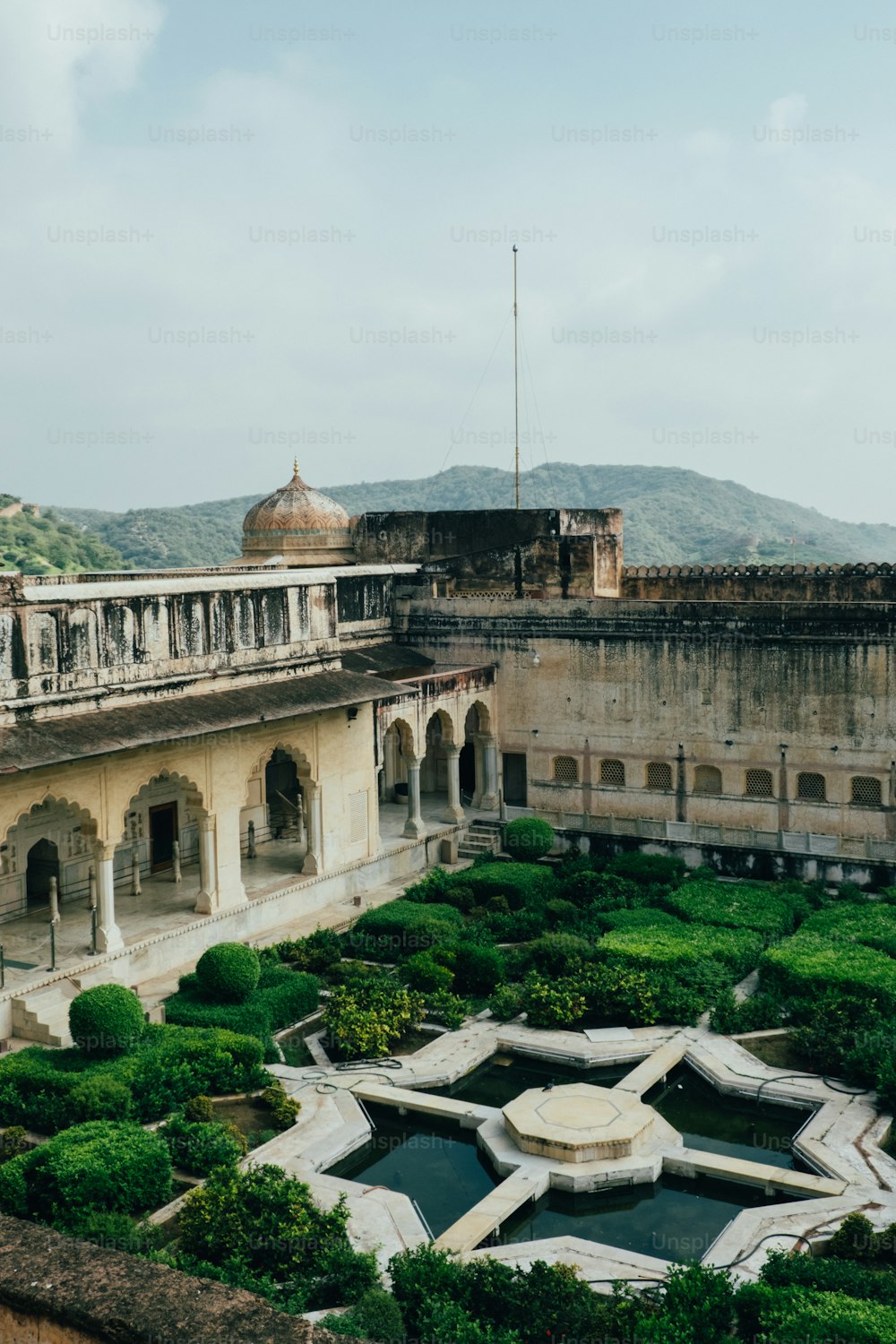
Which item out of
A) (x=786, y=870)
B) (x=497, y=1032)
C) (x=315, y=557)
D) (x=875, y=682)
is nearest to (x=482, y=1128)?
(x=497, y=1032)

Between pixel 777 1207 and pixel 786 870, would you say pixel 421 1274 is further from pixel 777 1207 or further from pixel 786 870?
pixel 786 870

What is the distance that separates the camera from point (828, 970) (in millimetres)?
19328

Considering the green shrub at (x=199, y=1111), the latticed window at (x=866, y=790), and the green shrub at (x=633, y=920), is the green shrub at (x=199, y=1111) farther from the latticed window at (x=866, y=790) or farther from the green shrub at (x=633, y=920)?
the latticed window at (x=866, y=790)

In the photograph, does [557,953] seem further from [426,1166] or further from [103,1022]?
[103,1022]

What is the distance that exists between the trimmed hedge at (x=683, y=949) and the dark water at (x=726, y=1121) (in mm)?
2999

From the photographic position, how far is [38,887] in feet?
74.4

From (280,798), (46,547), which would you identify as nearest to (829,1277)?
(280,798)

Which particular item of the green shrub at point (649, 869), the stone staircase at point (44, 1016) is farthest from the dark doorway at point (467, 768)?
the stone staircase at point (44, 1016)

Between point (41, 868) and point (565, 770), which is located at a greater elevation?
point (565, 770)

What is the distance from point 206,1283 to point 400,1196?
6.08 meters

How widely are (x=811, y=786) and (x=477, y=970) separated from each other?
32.8ft

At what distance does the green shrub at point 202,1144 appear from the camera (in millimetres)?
14664

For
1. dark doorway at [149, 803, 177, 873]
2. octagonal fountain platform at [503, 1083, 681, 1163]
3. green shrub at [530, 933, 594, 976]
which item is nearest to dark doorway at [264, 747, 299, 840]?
dark doorway at [149, 803, 177, 873]

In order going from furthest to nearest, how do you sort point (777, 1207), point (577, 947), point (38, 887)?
point (38, 887) < point (577, 947) < point (777, 1207)
